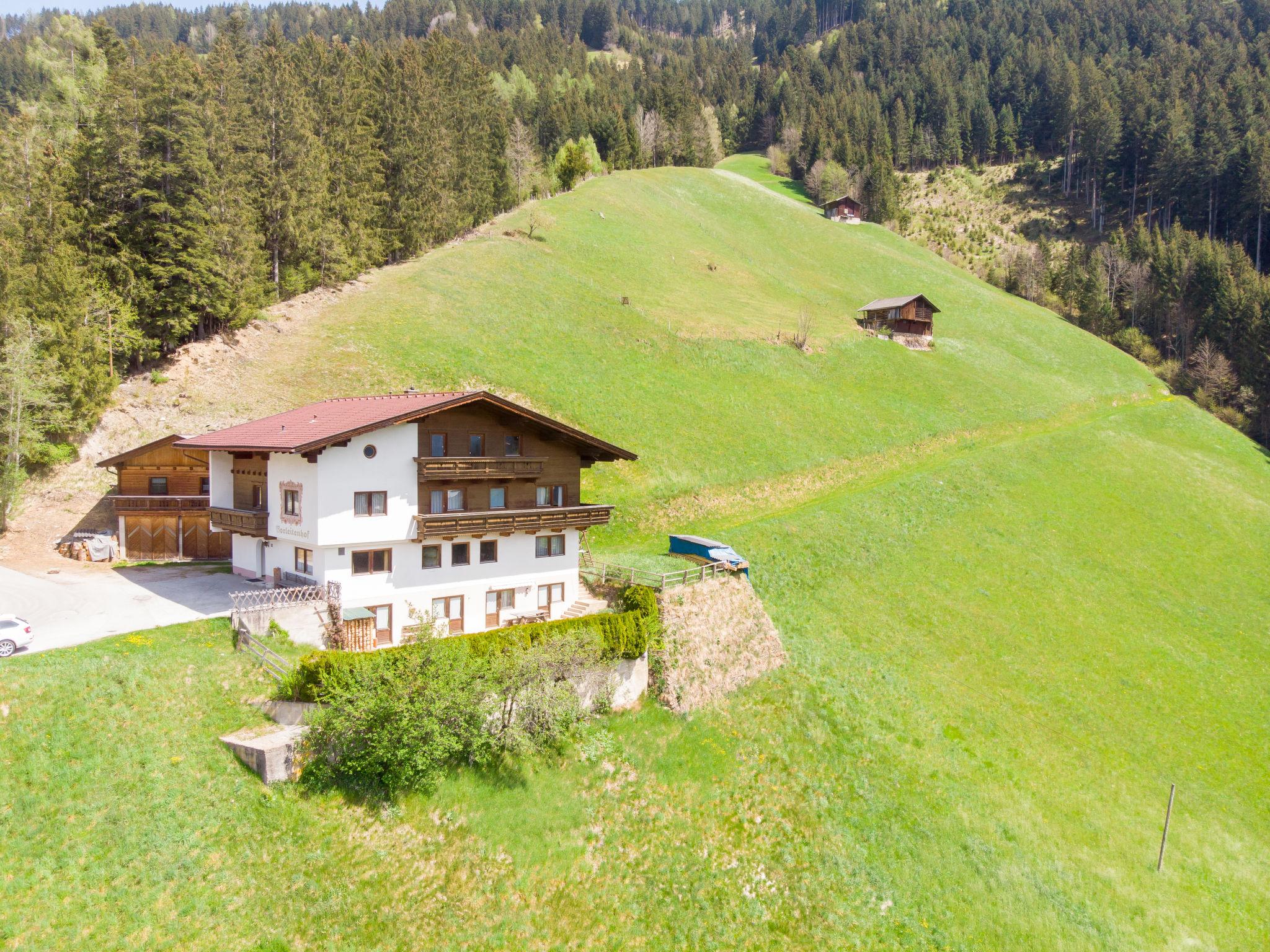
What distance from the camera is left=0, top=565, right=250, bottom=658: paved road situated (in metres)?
27.4

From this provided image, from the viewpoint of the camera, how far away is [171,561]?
38875 mm

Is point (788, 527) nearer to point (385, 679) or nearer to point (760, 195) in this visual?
point (385, 679)

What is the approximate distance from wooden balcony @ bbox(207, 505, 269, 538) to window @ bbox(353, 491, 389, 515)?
207 inches

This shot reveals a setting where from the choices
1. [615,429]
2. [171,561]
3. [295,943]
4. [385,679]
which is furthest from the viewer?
[615,429]

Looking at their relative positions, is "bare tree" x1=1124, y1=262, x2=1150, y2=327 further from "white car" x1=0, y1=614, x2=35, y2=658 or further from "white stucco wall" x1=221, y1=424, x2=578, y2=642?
"white car" x1=0, y1=614, x2=35, y2=658

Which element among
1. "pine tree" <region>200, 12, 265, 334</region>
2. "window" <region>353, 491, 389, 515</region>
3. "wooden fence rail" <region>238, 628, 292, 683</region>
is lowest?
"wooden fence rail" <region>238, 628, 292, 683</region>

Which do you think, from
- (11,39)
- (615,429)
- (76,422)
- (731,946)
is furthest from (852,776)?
(11,39)

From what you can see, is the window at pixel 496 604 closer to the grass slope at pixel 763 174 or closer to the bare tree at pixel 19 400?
the bare tree at pixel 19 400

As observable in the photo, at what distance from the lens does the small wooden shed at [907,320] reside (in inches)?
3482

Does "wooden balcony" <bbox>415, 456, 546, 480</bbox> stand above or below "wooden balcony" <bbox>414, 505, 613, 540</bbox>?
above

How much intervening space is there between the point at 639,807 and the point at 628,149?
5251 inches

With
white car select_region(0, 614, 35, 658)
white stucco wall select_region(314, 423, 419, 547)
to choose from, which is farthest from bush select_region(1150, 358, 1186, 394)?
white car select_region(0, 614, 35, 658)

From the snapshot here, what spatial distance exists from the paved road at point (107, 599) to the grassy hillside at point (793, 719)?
280 cm

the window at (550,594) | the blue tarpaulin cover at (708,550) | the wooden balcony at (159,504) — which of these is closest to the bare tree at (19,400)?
the wooden balcony at (159,504)
